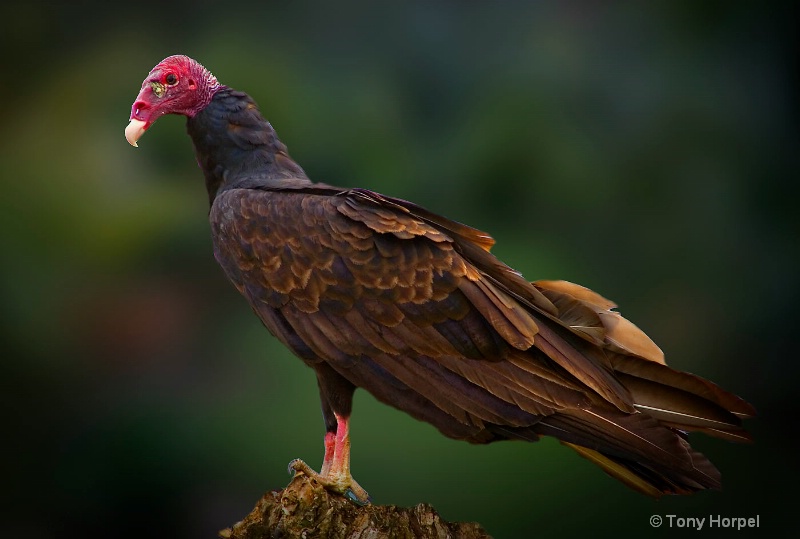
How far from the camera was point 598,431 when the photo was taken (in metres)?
3.42

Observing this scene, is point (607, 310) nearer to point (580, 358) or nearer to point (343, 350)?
point (580, 358)

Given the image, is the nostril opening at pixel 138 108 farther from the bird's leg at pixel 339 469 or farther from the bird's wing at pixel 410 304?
the bird's leg at pixel 339 469

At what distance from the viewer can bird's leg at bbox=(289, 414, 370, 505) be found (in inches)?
147

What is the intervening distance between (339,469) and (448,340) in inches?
27.4

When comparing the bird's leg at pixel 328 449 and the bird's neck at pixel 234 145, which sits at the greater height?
the bird's neck at pixel 234 145

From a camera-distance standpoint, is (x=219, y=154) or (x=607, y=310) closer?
(x=607, y=310)

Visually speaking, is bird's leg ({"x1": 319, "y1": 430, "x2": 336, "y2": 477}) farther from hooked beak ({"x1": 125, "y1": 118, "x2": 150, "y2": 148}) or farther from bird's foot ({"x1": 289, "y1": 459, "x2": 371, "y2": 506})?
hooked beak ({"x1": 125, "y1": 118, "x2": 150, "y2": 148})

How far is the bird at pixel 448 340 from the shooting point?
11.3ft

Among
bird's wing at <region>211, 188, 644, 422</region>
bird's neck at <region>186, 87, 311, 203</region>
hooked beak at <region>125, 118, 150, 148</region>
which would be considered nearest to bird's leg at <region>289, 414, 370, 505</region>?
bird's wing at <region>211, 188, 644, 422</region>

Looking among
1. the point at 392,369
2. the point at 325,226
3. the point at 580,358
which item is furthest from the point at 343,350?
the point at 580,358

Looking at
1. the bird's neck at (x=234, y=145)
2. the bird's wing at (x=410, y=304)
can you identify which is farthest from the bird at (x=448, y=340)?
the bird's neck at (x=234, y=145)

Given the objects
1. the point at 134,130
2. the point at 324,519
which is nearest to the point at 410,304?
the point at 324,519

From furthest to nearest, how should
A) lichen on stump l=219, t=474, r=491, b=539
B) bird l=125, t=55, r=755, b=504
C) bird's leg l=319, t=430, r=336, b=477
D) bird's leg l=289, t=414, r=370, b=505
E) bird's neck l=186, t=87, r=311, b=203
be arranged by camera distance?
1. bird's neck l=186, t=87, r=311, b=203
2. bird's leg l=319, t=430, r=336, b=477
3. bird's leg l=289, t=414, r=370, b=505
4. lichen on stump l=219, t=474, r=491, b=539
5. bird l=125, t=55, r=755, b=504

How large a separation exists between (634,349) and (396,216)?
39.4 inches
